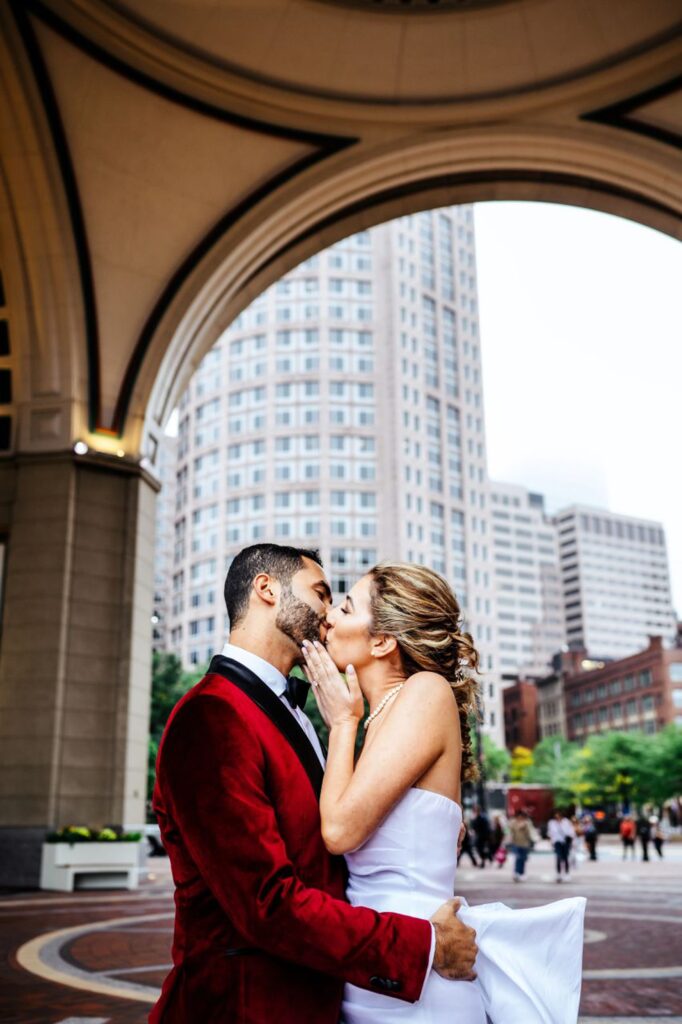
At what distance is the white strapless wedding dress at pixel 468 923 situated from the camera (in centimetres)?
236

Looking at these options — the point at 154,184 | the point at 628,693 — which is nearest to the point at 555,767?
the point at 628,693

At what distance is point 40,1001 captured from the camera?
245 inches

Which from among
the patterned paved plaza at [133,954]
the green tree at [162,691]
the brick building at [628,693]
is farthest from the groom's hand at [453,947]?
the brick building at [628,693]

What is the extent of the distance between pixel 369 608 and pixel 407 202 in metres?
16.3

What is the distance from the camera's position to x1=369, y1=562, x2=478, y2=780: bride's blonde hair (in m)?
2.69

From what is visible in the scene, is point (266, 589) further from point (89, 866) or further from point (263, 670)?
point (89, 866)

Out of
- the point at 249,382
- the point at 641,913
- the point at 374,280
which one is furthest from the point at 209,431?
the point at 641,913

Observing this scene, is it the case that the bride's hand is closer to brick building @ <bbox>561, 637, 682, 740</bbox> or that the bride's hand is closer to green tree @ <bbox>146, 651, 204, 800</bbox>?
green tree @ <bbox>146, 651, 204, 800</bbox>

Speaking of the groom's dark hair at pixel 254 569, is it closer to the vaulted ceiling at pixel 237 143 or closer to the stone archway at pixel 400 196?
the vaulted ceiling at pixel 237 143

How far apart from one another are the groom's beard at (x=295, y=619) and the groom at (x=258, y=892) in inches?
6.6

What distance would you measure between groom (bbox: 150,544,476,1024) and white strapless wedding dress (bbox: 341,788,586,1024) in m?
0.08

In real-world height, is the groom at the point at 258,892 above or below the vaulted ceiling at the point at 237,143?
below

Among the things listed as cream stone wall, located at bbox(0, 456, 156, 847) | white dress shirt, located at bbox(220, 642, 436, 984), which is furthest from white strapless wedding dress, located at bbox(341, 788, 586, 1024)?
cream stone wall, located at bbox(0, 456, 156, 847)

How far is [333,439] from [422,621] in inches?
3479
